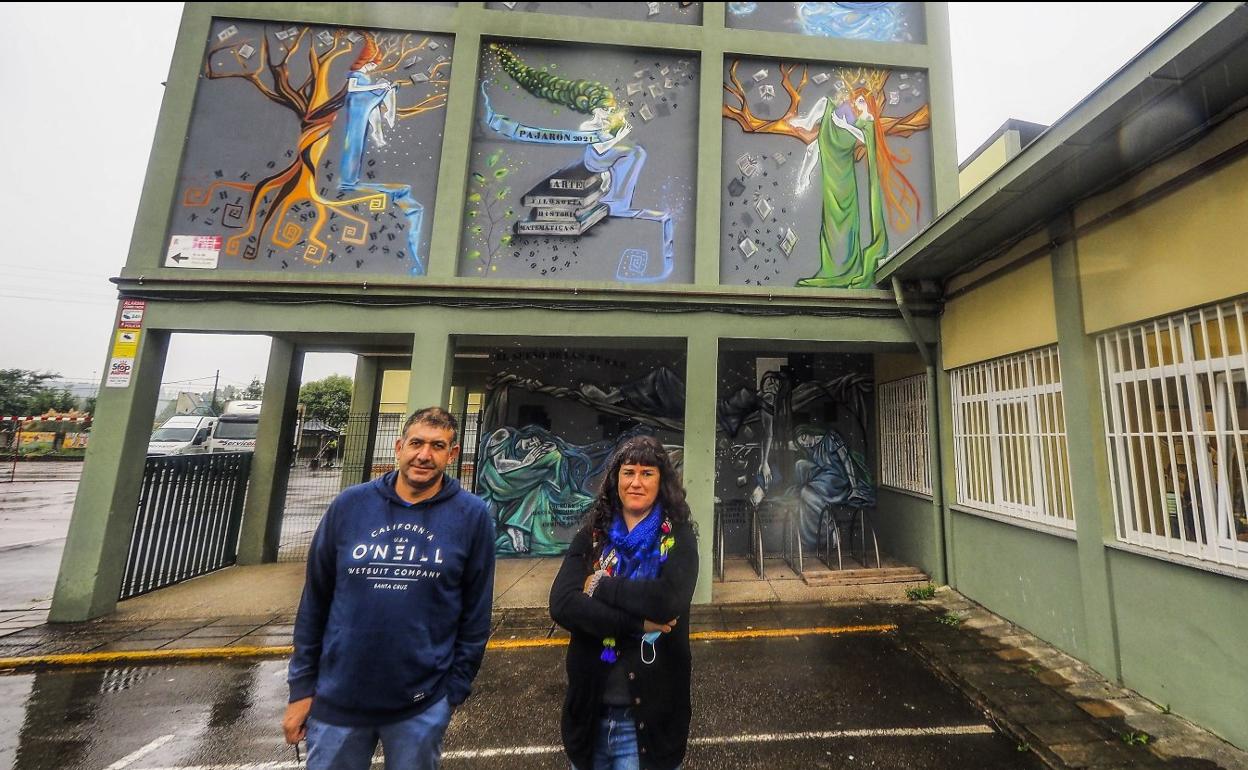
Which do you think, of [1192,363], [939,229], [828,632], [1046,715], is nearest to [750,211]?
[939,229]

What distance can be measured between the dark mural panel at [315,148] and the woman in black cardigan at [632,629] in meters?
5.16

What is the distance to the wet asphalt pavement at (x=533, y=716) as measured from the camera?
2.94 meters

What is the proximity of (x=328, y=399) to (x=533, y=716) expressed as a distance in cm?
3569

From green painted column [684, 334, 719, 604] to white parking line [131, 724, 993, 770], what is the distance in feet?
7.48

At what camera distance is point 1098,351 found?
4039mm

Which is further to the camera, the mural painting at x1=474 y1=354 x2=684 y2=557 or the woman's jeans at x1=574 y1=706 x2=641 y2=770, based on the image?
the mural painting at x1=474 y1=354 x2=684 y2=557

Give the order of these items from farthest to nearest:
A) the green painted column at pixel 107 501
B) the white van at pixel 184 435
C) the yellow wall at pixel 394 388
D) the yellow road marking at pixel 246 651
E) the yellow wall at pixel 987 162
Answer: the yellow wall at pixel 394 388
the white van at pixel 184 435
the yellow wall at pixel 987 162
the green painted column at pixel 107 501
the yellow road marking at pixel 246 651

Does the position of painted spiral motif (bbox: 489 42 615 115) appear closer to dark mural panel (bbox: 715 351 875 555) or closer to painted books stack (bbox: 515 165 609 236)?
painted books stack (bbox: 515 165 609 236)

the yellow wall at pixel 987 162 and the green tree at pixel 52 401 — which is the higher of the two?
the yellow wall at pixel 987 162

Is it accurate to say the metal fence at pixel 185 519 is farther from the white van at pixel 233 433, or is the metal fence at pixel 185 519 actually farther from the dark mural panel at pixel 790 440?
the white van at pixel 233 433

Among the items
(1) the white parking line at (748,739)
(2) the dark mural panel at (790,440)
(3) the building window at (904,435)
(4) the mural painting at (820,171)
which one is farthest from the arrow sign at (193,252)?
(3) the building window at (904,435)

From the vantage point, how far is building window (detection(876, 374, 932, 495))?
6480 millimetres

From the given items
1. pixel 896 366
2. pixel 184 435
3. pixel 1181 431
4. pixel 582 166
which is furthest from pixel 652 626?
pixel 184 435

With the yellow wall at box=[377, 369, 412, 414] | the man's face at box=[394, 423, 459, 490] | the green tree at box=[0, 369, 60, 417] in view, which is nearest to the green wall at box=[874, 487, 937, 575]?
the man's face at box=[394, 423, 459, 490]
